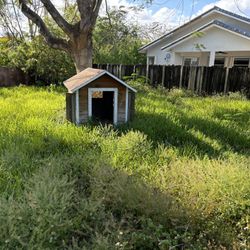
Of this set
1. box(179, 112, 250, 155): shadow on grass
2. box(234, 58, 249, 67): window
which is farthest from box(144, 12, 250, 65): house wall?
box(179, 112, 250, 155): shadow on grass

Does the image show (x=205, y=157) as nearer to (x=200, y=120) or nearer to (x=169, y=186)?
(x=169, y=186)

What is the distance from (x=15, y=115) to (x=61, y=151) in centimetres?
253

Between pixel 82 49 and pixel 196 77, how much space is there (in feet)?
17.1

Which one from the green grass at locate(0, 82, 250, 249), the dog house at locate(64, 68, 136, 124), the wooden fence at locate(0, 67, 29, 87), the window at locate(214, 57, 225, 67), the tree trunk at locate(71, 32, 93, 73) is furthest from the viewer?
the window at locate(214, 57, 225, 67)

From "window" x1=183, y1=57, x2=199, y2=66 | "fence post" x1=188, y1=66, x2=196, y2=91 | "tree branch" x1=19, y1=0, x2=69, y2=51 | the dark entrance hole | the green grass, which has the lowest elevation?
the green grass

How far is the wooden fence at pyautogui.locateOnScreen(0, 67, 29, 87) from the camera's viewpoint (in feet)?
41.0

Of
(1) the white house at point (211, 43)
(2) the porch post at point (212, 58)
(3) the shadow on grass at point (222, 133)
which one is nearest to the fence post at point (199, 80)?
(1) the white house at point (211, 43)

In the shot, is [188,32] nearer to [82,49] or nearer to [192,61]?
[192,61]

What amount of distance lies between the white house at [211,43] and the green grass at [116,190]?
9782 mm

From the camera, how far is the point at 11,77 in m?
12.8

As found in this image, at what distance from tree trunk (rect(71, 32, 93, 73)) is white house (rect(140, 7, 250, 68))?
224 inches

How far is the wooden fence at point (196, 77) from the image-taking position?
10.8 m

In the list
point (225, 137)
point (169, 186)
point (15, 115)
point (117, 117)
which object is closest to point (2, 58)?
point (15, 115)

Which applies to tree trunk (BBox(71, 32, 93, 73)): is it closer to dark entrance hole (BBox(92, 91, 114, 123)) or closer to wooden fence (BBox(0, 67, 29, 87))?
dark entrance hole (BBox(92, 91, 114, 123))
